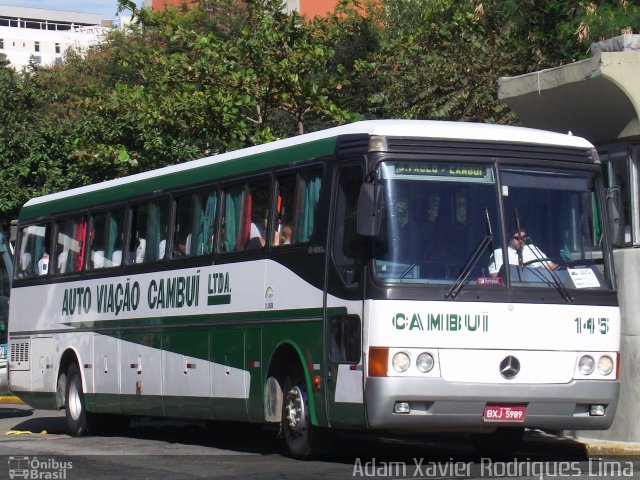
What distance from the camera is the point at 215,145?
26.1 metres

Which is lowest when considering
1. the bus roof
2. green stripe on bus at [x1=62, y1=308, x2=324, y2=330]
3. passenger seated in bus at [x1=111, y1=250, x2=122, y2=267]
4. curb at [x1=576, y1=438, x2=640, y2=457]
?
curb at [x1=576, y1=438, x2=640, y2=457]

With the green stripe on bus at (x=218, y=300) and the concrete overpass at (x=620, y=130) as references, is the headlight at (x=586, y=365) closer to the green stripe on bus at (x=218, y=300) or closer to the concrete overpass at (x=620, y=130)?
A: the concrete overpass at (x=620, y=130)


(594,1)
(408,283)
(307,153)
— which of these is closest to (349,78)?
(594,1)

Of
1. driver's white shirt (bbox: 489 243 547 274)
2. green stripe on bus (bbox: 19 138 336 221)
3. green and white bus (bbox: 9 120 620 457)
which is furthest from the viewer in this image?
green stripe on bus (bbox: 19 138 336 221)

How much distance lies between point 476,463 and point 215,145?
598 inches

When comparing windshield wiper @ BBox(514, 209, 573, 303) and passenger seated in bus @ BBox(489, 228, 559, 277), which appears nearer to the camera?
passenger seated in bus @ BBox(489, 228, 559, 277)

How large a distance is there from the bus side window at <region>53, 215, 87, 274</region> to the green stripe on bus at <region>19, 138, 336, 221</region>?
21cm

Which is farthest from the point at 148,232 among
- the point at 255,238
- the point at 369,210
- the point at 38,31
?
the point at 38,31

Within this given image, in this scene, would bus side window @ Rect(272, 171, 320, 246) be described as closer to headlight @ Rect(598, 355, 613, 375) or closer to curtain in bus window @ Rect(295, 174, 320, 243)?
curtain in bus window @ Rect(295, 174, 320, 243)

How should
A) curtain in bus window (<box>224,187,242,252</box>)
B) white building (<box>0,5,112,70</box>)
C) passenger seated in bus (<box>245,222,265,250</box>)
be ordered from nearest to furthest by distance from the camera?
1. passenger seated in bus (<box>245,222,265,250</box>)
2. curtain in bus window (<box>224,187,242,252</box>)
3. white building (<box>0,5,112,70</box>)

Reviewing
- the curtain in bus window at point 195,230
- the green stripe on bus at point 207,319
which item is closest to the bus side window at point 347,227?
the green stripe on bus at point 207,319

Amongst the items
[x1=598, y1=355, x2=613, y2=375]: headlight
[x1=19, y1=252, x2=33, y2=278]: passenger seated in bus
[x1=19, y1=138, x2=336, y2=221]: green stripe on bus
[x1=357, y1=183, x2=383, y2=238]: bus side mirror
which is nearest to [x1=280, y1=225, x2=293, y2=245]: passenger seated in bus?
[x1=19, y1=138, x2=336, y2=221]: green stripe on bus

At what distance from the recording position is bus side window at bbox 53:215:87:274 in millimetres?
17531

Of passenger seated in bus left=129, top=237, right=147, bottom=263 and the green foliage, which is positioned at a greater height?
the green foliage
